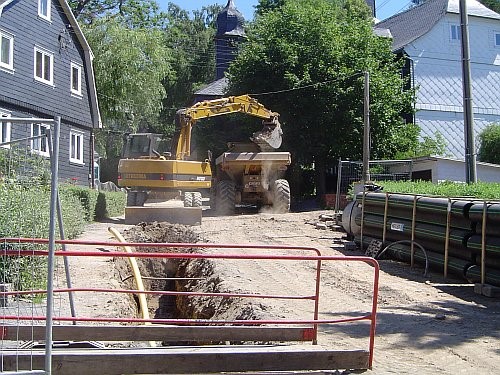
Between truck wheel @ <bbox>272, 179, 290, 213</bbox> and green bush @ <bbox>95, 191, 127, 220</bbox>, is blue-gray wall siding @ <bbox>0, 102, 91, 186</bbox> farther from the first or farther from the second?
truck wheel @ <bbox>272, 179, 290, 213</bbox>

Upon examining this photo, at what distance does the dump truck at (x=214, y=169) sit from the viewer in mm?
22891

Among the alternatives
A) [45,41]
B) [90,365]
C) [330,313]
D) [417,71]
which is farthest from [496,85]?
[90,365]

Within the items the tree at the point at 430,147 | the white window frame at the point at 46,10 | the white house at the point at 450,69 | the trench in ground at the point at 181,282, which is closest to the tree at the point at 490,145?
the tree at the point at 430,147

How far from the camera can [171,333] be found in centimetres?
726

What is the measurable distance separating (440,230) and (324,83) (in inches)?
853

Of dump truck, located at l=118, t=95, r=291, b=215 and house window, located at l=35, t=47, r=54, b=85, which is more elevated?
house window, located at l=35, t=47, r=54, b=85

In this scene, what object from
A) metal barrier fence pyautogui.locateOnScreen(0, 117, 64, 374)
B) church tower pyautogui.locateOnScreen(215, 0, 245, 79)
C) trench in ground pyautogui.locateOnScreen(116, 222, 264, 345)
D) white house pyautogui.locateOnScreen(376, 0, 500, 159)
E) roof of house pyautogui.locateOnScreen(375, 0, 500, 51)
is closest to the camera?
metal barrier fence pyautogui.locateOnScreen(0, 117, 64, 374)

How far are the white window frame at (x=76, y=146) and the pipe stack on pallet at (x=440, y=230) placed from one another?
15.8 meters

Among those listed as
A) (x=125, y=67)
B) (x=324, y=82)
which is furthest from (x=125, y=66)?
(x=324, y=82)

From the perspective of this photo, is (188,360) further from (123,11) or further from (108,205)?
(123,11)

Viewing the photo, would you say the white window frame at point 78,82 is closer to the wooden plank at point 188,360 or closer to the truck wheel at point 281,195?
the truck wheel at point 281,195

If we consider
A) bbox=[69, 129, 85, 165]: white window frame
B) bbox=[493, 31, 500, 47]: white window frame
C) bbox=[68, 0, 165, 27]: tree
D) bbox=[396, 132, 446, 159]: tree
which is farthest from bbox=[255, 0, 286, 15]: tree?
bbox=[69, 129, 85, 165]: white window frame

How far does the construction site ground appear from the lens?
7.02 meters

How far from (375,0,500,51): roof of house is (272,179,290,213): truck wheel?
16371 millimetres
